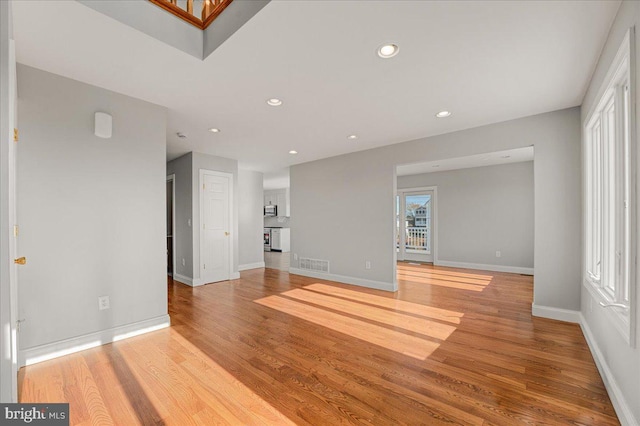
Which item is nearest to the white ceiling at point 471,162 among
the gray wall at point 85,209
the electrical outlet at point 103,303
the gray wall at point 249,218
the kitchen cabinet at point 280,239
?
the gray wall at point 249,218

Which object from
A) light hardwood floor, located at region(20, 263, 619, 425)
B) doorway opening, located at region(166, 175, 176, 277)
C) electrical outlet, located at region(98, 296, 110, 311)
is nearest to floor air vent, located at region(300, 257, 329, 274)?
light hardwood floor, located at region(20, 263, 619, 425)

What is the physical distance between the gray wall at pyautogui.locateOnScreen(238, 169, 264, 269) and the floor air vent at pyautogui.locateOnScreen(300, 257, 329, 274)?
146cm

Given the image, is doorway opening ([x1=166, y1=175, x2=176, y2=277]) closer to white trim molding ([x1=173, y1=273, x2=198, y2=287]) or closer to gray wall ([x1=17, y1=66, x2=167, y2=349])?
white trim molding ([x1=173, y1=273, x2=198, y2=287])

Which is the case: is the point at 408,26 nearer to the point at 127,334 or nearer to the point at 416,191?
the point at 127,334

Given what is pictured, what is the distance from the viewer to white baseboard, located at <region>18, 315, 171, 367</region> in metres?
2.20

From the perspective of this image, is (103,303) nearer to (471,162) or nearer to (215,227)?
(215,227)

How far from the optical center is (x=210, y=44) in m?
2.05

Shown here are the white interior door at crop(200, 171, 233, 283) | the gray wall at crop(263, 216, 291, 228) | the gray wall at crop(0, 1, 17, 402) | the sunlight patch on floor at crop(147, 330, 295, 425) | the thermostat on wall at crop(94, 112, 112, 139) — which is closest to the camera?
the gray wall at crop(0, 1, 17, 402)

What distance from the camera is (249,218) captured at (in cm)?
661

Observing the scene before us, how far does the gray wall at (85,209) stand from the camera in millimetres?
2229

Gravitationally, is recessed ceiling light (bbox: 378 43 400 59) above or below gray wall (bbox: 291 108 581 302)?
above

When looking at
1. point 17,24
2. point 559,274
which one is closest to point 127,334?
point 17,24

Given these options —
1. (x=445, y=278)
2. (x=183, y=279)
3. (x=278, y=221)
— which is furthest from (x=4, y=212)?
(x=278, y=221)

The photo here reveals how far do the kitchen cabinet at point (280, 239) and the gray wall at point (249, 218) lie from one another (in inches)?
125
